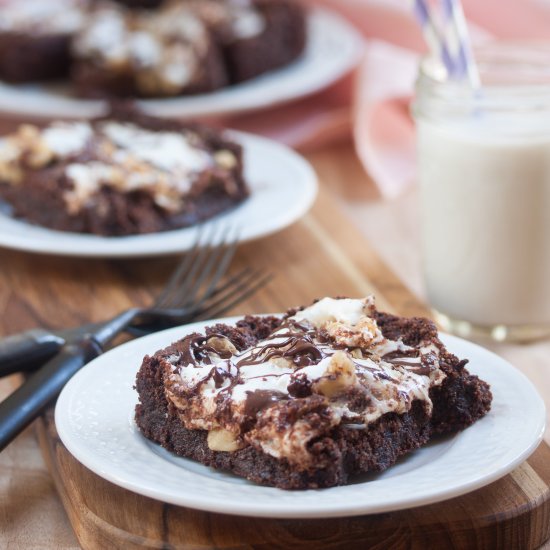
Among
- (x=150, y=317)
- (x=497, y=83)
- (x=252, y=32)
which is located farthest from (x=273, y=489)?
(x=252, y=32)

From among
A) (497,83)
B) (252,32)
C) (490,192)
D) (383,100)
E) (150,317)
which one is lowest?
(383,100)

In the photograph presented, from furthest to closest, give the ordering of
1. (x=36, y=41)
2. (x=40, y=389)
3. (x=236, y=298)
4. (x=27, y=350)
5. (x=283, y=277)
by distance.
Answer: (x=36, y=41) < (x=283, y=277) < (x=236, y=298) < (x=27, y=350) < (x=40, y=389)


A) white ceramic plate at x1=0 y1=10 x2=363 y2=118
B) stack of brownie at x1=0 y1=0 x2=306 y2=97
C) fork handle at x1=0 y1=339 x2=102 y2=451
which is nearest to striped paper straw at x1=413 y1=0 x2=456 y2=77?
fork handle at x1=0 y1=339 x2=102 y2=451

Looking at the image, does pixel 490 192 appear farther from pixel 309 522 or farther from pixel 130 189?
pixel 309 522

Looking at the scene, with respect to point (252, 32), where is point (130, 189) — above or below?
above

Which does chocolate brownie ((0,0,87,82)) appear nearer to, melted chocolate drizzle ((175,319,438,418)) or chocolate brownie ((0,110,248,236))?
chocolate brownie ((0,110,248,236))

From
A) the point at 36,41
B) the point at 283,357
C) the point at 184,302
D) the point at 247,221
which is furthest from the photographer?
the point at 36,41

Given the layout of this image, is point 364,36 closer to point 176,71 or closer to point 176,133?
point 176,71

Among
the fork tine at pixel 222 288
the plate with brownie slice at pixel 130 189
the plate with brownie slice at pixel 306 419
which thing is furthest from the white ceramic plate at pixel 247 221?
the plate with brownie slice at pixel 306 419
